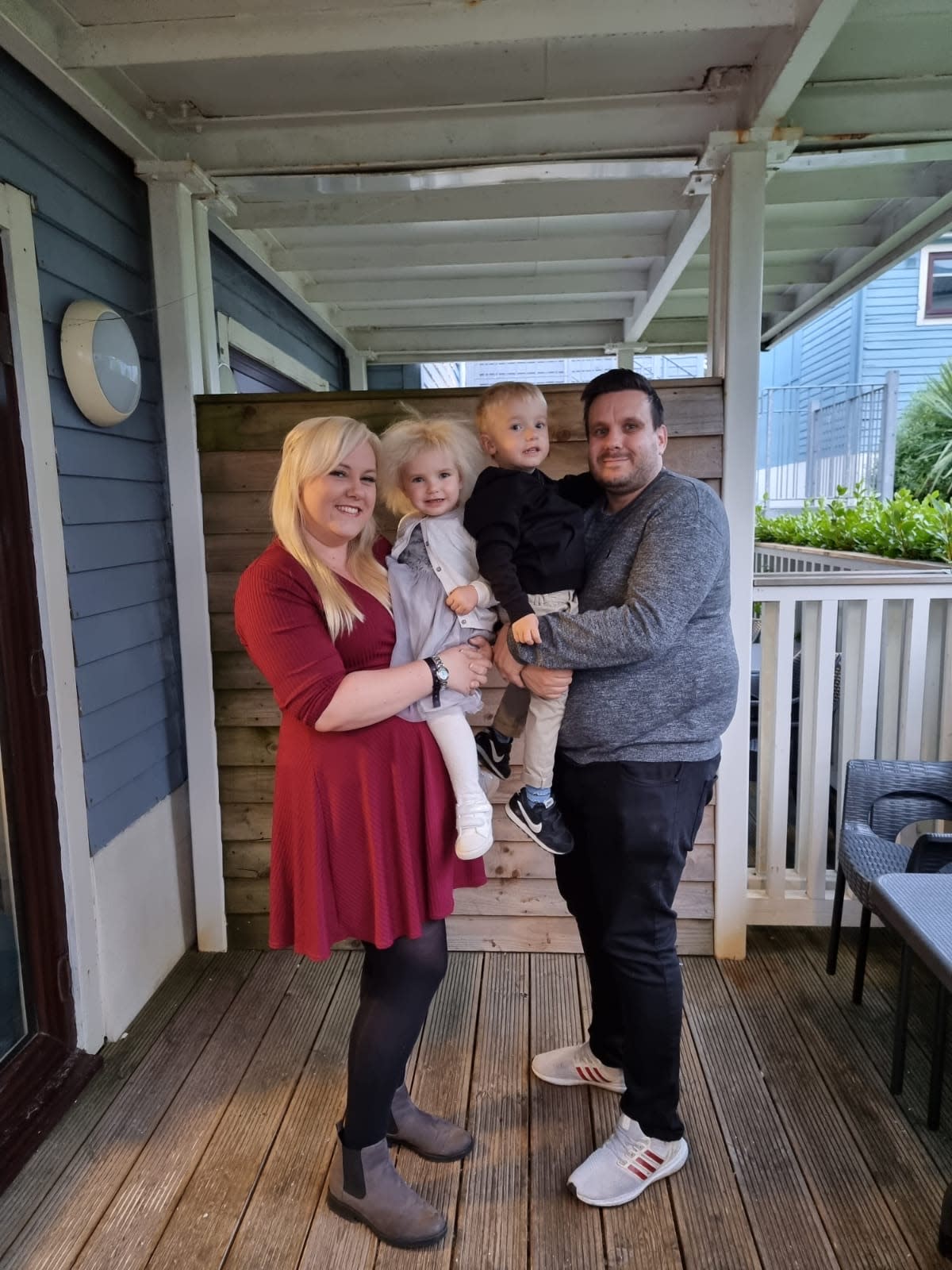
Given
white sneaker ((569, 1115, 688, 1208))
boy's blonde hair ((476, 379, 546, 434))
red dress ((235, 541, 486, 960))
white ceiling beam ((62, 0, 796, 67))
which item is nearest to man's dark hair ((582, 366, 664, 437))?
boy's blonde hair ((476, 379, 546, 434))

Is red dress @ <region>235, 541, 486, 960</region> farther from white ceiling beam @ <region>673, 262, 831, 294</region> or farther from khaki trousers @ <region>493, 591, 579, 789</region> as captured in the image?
white ceiling beam @ <region>673, 262, 831, 294</region>

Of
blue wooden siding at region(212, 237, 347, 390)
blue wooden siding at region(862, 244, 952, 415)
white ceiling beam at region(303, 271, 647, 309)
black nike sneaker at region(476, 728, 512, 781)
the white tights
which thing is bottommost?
black nike sneaker at region(476, 728, 512, 781)

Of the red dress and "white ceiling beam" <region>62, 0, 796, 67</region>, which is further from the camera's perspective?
"white ceiling beam" <region>62, 0, 796, 67</region>

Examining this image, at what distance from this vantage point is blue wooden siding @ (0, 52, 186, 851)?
6.29 feet

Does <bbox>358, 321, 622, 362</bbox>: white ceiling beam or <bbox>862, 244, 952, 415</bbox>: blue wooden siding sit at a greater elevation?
<bbox>862, 244, 952, 415</bbox>: blue wooden siding

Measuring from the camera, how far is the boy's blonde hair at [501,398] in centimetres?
166

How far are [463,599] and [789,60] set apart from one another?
154 cm

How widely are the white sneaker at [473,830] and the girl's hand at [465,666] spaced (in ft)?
0.74

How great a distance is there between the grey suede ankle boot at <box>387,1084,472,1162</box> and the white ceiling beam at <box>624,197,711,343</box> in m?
2.75

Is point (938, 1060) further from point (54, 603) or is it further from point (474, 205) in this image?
point (474, 205)

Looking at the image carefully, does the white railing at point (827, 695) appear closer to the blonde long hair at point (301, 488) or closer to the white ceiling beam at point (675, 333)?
the blonde long hair at point (301, 488)

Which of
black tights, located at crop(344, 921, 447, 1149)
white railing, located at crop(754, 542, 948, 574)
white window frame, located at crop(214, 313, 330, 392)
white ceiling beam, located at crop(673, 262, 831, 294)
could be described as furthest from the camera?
white ceiling beam, located at crop(673, 262, 831, 294)

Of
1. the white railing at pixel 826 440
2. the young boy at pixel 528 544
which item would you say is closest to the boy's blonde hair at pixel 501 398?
the young boy at pixel 528 544

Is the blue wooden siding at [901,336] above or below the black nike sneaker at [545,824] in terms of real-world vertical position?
above
